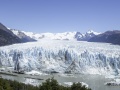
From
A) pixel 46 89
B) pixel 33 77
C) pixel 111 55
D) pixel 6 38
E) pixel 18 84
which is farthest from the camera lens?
pixel 6 38

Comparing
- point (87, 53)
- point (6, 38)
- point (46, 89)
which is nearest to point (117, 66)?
point (87, 53)

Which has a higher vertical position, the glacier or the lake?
the glacier

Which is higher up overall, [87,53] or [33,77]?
[87,53]

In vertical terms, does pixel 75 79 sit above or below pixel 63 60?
below

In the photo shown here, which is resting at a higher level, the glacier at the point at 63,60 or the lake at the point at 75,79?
the glacier at the point at 63,60

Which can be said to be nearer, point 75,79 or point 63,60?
point 75,79

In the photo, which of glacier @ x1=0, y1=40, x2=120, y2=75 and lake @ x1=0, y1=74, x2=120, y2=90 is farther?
glacier @ x1=0, y1=40, x2=120, y2=75

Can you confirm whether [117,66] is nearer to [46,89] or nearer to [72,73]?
[72,73]

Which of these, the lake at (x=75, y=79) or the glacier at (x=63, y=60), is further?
the glacier at (x=63, y=60)
